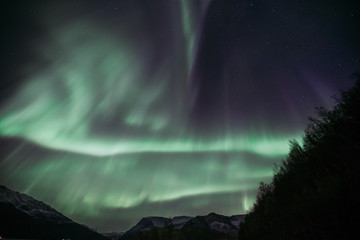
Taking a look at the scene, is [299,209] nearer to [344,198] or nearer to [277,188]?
[344,198]

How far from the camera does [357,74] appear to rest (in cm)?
2881

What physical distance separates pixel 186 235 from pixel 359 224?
6723 cm

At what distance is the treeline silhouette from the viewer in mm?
20250

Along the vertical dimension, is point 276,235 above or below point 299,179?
below

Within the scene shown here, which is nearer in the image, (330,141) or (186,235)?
(330,141)

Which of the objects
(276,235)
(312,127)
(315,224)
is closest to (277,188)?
(276,235)

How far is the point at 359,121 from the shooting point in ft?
91.0

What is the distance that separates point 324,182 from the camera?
25.5m

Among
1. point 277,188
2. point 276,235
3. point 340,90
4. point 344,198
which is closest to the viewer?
point 344,198

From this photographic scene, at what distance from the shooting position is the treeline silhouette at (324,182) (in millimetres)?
20250

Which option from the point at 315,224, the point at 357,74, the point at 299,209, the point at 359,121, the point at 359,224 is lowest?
the point at 359,224

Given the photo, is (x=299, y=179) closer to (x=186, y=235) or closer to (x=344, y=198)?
(x=344, y=198)

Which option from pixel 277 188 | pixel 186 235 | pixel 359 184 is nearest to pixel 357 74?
pixel 359 184

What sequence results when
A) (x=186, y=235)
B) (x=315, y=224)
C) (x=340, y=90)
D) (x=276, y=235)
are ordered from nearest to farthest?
(x=315, y=224) → (x=340, y=90) → (x=276, y=235) → (x=186, y=235)
